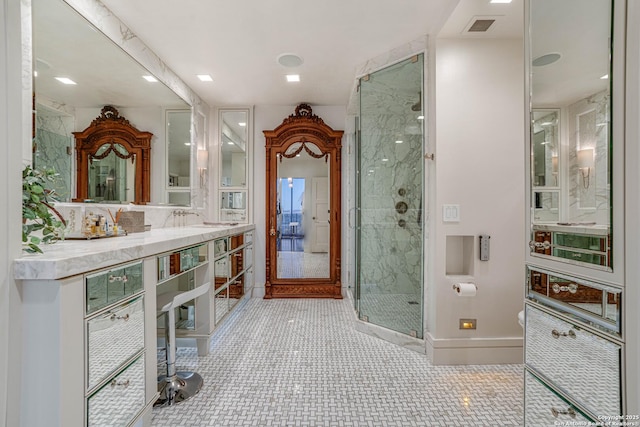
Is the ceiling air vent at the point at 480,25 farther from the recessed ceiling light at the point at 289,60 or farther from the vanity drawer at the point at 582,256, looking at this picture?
the vanity drawer at the point at 582,256

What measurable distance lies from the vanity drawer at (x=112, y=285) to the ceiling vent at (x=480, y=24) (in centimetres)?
245

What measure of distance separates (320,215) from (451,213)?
1.99 meters

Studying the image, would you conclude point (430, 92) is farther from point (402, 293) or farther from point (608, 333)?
point (608, 333)

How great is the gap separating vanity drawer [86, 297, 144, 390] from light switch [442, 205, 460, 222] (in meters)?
1.94

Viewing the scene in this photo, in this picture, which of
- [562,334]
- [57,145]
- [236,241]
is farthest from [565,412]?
[236,241]

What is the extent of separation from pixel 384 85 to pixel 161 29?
1.84 m

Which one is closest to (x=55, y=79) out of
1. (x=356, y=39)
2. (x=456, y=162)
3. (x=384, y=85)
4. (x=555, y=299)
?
(x=356, y=39)

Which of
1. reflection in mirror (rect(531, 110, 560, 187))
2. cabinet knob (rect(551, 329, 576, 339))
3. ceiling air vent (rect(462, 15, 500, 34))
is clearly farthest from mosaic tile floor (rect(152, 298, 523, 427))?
ceiling air vent (rect(462, 15, 500, 34))

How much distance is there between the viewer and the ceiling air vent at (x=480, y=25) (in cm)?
203

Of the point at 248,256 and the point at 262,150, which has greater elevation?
the point at 262,150

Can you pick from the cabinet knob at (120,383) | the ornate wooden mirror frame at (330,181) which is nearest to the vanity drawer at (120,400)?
the cabinet knob at (120,383)

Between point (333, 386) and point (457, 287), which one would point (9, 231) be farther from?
point (457, 287)

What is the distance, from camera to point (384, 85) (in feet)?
9.13

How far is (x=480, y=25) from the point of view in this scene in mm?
2080
